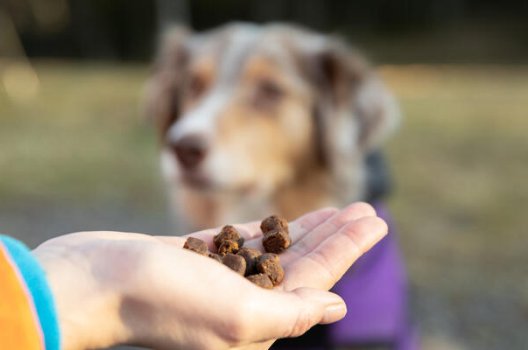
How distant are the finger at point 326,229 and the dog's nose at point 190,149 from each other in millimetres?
1207

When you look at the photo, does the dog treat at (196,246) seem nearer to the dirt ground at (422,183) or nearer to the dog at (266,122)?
the dog at (266,122)

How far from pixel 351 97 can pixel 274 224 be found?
1990 mm

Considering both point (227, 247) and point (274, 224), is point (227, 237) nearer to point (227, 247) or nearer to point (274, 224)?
point (227, 247)

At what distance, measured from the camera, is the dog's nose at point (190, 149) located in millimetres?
3055

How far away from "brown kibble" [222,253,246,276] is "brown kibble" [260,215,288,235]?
23 centimetres

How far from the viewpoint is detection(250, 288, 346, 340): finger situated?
145cm

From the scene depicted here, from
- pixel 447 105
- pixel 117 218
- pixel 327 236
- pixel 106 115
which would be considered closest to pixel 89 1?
pixel 106 115

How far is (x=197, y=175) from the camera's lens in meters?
3.17

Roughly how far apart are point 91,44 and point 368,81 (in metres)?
20.9

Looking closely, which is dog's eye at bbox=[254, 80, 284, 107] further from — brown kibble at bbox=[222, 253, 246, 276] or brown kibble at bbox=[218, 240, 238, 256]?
brown kibble at bbox=[222, 253, 246, 276]

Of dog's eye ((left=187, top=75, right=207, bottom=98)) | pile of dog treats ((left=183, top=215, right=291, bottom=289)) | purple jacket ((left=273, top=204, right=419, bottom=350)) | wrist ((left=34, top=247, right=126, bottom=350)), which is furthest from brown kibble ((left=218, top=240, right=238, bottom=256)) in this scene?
dog's eye ((left=187, top=75, right=207, bottom=98))

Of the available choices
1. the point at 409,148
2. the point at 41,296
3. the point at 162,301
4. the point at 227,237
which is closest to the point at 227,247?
the point at 227,237

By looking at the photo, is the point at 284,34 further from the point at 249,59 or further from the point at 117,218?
the point at 117,218

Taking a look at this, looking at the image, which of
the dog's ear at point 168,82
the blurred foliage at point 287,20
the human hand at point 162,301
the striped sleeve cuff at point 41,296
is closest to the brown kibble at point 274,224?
the human hand at point 162,301
